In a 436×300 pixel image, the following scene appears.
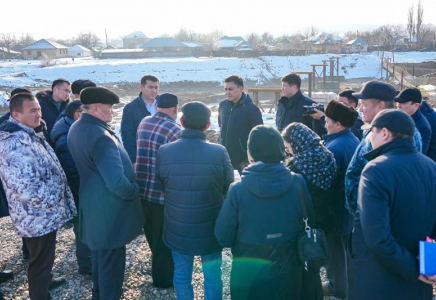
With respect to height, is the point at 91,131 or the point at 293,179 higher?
the point at 91,131

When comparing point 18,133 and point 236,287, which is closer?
point 236,287

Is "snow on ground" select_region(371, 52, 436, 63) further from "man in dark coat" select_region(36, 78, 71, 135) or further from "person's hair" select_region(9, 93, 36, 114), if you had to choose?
"person's hair" select_region(9, 93, 36, 114)

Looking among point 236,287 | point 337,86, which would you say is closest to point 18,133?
point 236,287

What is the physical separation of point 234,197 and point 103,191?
1267mm

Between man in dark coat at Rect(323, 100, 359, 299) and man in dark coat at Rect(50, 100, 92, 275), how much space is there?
260cm

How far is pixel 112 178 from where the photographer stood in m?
2.84

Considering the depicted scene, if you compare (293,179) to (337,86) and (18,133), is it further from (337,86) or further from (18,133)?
(337,86)

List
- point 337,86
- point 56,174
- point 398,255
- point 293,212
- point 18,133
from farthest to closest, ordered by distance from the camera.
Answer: point 337,86
point 56,174
point 18,133
point 293,212
point 398,255

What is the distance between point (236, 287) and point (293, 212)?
2.21ft

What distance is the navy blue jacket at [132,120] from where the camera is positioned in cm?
475

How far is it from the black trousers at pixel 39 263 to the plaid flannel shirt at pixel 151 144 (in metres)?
0.96

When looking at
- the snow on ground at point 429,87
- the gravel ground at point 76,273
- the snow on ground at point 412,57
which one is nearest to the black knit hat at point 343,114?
the gravel ground at point 76,273

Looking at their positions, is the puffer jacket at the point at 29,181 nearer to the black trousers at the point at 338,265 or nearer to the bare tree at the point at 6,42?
the black trousers at the point at 338,265

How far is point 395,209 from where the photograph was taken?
2172 mm
